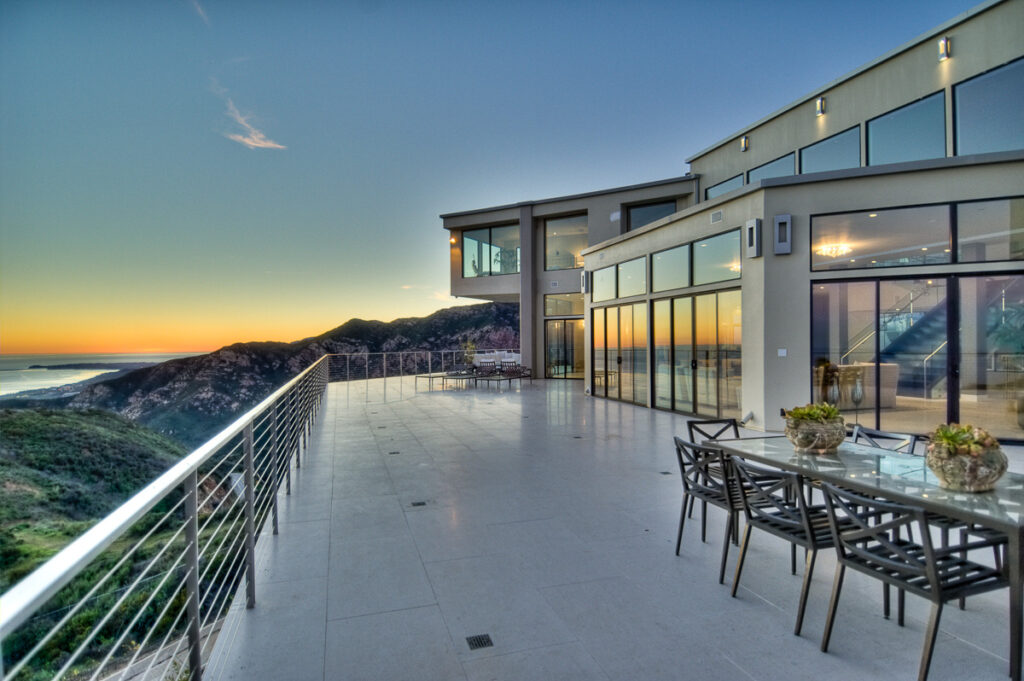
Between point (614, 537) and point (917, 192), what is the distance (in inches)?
276

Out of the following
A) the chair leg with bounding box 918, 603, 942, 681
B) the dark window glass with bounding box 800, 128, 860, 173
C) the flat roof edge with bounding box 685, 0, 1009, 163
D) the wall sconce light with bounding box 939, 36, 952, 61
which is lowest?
the chair leg with bounding box 918, 603, 942, 681

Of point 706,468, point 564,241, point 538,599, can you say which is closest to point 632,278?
point 564,241

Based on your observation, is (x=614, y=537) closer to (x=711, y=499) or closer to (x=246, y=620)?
(x=711, y=499)

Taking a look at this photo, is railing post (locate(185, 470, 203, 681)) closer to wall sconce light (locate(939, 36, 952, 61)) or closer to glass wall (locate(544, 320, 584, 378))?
wall sconce light (locate(939, 36, 952, 61))

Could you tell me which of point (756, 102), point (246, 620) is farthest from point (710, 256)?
point (756, 102)

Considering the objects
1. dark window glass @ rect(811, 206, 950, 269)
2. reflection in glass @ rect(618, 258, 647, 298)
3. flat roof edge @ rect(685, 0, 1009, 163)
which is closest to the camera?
dark window glass @ rect(811, 206, 950, 269)

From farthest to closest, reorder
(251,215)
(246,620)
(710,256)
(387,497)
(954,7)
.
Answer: (251,215), (954,7), (710,256), (387,497), (246,620)

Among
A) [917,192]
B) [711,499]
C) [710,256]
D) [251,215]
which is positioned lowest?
[711,499]

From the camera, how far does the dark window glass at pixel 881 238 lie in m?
7.01

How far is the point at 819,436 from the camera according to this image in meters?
3.22

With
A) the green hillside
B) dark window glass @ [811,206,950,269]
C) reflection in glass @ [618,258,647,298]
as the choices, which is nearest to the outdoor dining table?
dark window glass @ [811,206,950,269]

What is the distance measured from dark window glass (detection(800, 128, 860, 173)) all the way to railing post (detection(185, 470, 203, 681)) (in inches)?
474

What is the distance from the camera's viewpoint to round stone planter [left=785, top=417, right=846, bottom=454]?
322cm

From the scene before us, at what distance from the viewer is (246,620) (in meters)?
2.55
